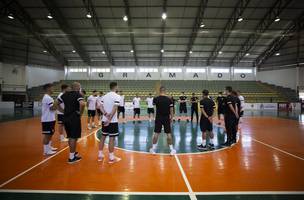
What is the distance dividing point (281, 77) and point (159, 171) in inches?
1458

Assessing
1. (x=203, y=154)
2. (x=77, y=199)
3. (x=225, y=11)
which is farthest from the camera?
(x=225, y=11)

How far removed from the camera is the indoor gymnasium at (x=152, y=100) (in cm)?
444

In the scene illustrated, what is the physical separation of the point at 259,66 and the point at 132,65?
22202mm

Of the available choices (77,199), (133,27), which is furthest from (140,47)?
(77,199)

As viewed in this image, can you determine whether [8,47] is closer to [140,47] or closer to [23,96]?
[23,96]

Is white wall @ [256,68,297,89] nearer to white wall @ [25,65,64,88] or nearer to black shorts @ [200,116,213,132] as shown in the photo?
black shorts @ [200,116,213,132]

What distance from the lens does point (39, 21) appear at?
24.6 meters

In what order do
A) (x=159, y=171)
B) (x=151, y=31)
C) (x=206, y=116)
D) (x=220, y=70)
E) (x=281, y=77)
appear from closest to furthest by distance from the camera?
(x=159, y=171)
(x=206, y=116)
(x=151, y=31)
(x=281, y=77)
(x=220, y=70)

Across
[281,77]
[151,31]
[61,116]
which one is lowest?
[61,116]

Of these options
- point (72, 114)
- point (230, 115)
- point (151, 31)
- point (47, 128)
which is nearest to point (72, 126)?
point (72, 114)

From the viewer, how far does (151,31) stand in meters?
26.4

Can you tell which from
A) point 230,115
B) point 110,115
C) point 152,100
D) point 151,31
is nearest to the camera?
point 110,115

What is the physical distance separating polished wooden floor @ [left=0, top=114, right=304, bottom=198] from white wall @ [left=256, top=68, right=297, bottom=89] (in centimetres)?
3165

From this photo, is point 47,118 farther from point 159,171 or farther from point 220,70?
point 220,70
